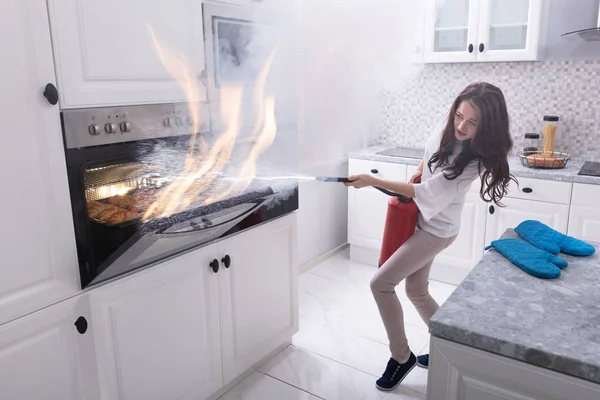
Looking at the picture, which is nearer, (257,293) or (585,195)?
(257,293)

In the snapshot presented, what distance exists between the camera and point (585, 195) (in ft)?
9.12

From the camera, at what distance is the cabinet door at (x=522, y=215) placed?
113 inches

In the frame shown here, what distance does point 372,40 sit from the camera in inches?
132

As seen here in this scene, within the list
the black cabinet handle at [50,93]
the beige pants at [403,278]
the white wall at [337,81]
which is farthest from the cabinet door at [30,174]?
the white wall at [337,81]

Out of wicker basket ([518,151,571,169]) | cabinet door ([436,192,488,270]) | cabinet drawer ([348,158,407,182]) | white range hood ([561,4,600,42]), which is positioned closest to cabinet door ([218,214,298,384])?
cabinet drawer ([348,158,407,182])

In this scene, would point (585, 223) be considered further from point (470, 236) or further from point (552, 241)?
point (552, 241)

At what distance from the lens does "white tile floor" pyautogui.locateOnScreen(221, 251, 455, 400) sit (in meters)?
2.26

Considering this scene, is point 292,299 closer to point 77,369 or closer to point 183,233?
point 183,233

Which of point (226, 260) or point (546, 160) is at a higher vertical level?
point (546, 160)

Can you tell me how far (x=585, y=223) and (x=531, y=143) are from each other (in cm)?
70

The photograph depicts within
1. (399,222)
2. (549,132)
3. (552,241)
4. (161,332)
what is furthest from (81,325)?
(549,132)

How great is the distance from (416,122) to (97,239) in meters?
2.85

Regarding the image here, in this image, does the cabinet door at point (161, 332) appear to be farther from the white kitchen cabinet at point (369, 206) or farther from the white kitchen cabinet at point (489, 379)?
the white kitchen cabinet at point (369, 206)

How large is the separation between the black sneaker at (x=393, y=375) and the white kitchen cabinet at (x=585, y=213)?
1335mm
